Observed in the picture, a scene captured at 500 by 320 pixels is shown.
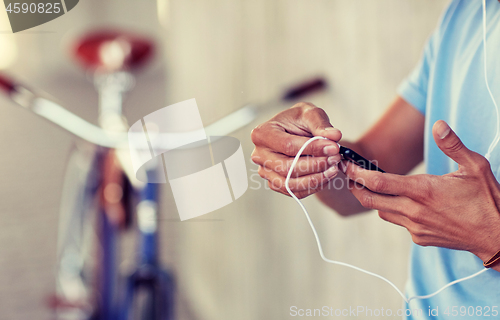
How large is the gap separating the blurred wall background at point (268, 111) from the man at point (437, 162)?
0.33 feet

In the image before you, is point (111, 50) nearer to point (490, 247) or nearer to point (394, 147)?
point (394, 147)

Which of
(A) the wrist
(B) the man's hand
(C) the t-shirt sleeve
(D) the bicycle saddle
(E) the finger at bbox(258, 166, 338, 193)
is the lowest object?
(A) the wrist

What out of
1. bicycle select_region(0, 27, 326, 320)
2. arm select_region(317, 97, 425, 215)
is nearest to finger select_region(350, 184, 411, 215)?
arm select_region(317, 97, 425, 215)

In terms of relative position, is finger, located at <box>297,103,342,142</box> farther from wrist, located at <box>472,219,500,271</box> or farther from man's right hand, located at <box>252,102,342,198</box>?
wrist, located at <box>472,219,500,271</box>

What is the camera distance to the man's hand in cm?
25

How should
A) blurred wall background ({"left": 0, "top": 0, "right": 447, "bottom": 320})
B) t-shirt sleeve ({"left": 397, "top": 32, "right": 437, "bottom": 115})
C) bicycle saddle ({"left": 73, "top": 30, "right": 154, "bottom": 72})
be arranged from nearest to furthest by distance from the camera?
t-shirt sleeve ({"left": 397, "top": 32, "right": 437, "bottom": 115})
blurred wall background ({"left": 0, "top": 0, "right": 447, "bottom": 320})
bicycle saddle ({"left": 73, "top": 30, "right": 154, "bottom": 72})

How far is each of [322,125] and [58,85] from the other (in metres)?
2.85

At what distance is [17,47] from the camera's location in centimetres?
59

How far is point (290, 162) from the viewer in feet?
1.01

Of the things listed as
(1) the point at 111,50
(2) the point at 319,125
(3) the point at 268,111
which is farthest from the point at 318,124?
(1) the point at 111,50

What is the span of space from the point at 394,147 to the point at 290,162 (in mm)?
182

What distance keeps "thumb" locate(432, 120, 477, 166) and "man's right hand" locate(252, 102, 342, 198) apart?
0.07 metres

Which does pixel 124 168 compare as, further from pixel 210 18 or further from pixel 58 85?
pixel 58 85

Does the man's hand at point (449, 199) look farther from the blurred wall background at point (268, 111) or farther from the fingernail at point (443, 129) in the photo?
the blurred wall background at point (268, 111)
